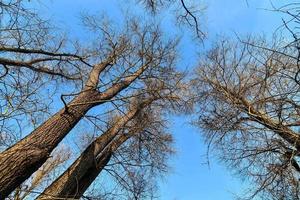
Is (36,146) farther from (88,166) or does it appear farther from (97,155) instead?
(97,155)

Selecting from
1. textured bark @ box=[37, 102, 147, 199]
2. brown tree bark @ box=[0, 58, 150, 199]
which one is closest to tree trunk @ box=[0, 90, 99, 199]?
brown tree bark @ box=[0, 58, 150, 199]

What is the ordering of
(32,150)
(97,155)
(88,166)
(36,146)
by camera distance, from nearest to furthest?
(32,150) → (36,146) → (88,166) → (97,155)

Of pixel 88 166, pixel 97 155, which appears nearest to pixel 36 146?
pixel 88 166

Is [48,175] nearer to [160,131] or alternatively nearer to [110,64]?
[160,131]

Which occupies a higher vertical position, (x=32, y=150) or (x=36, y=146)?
(x=36, y=146)

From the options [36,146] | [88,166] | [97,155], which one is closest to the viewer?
[36,146]

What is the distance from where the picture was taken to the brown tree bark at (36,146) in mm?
4264

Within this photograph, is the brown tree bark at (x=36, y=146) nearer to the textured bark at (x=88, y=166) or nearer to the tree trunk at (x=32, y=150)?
the tree trunk at (x=32, y=150)

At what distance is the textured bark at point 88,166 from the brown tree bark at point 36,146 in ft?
4.03

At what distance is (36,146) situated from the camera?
15.7 feet

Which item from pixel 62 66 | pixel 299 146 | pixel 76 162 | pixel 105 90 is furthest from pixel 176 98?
pixel 299 146

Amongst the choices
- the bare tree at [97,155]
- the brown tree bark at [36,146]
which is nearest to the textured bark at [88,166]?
the bare tree at [97,155]

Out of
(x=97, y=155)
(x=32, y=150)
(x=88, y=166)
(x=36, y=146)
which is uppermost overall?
(x=97, y=155)

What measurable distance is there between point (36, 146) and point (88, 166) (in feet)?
9.90
